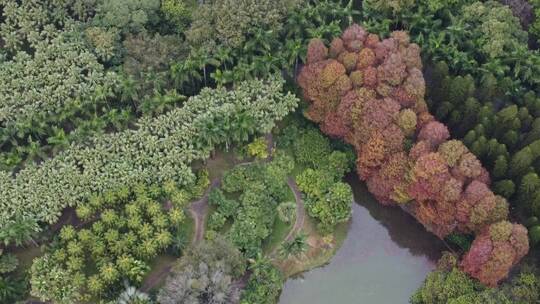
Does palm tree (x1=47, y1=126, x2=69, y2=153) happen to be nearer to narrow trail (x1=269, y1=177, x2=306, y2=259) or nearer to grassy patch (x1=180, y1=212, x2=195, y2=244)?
grassy patch (x1=180, y1=212, x2=195, y2=244)

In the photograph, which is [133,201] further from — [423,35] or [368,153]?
[423,35]

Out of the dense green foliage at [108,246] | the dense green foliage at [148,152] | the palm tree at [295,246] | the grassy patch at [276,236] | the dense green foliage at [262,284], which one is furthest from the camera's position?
the grassy patch at [276,236]

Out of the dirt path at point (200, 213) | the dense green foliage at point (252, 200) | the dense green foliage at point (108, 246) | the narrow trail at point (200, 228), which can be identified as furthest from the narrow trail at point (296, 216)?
the dense green foliage at point (108, 246)

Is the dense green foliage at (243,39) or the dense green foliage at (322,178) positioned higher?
the dense green foliage at (243,39)

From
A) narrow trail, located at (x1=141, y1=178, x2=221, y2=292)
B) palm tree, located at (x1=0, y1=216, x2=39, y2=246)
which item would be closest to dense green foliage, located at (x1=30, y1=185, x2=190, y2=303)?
narrow trail, located at (x1=141, y1=178, x2=221, y2=292)

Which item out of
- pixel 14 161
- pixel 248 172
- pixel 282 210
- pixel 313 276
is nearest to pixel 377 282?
pixel 313 276

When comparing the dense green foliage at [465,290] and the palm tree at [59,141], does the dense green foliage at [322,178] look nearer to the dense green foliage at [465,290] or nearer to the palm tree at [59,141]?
the dense green foliage at [465,290]

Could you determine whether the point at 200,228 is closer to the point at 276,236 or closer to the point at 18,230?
the point at 276,236
